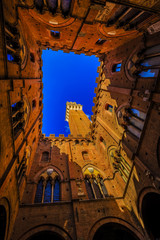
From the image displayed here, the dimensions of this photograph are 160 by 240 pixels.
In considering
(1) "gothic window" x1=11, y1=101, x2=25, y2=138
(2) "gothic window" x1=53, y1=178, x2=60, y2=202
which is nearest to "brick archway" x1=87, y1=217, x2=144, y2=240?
(2) "gothic window" x1=53, y1=178, x2=60, y2=202

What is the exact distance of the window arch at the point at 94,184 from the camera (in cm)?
1110

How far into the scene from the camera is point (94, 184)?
476 inches

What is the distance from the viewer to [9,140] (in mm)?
6609

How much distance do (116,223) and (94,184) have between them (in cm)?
369

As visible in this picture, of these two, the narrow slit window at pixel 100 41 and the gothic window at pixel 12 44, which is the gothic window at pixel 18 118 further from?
the narrow slit window at pixel 100 41

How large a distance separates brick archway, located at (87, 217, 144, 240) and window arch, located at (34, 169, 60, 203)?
372 centimetres

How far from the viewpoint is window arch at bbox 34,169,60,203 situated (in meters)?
9.96

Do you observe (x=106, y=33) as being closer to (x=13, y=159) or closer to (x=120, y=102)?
(x=120, y=102)

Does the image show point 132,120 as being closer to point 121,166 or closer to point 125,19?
point 121,166

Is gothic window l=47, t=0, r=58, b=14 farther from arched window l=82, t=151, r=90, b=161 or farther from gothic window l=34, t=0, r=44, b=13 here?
arched window l=82, t=151, r=90, b=161

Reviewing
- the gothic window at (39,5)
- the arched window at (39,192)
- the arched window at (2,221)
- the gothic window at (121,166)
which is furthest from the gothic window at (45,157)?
the gothic window at (39,5)

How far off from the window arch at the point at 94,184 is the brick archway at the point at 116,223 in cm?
209

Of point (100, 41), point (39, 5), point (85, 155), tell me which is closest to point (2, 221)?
point (85, 155)

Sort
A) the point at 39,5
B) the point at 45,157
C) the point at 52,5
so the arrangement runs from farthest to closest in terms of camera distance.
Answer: the point at 45,157 < the point at 52,5 < the point at 39,5
